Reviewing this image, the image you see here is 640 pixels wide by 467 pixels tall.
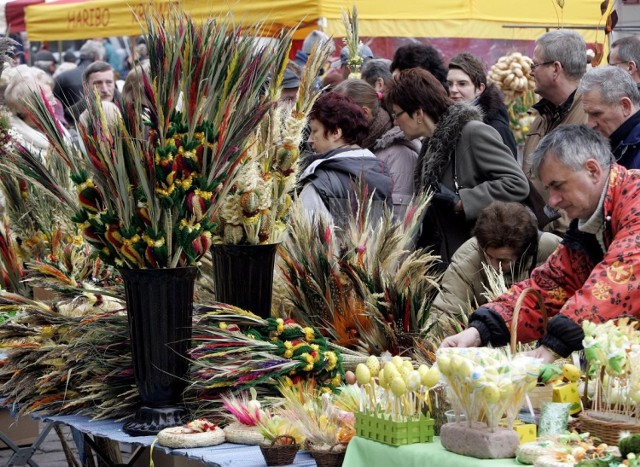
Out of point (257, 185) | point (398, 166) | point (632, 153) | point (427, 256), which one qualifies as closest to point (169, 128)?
point (257, 185)

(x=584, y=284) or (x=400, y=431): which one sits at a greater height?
(x=584, y=284)

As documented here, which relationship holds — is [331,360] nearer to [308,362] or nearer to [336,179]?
[308,362]

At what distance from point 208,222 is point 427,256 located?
3.01 ft

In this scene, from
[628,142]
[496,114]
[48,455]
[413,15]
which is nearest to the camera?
[628,142]

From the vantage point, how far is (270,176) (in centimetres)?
377

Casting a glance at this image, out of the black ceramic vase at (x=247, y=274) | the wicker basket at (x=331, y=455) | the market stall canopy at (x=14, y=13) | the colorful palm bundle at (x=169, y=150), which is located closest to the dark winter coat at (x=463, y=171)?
the black ceramic vase at (x=247, y=274)

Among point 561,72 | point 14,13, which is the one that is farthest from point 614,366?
point 14,13

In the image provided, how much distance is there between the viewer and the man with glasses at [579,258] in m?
2.90

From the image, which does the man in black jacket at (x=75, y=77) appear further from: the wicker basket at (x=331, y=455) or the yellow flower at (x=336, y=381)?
the wicker basket at (x=331, y=455)

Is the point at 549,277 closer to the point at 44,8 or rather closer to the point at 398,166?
the point at 398,166

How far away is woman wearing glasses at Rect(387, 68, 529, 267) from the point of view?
4.66 meters

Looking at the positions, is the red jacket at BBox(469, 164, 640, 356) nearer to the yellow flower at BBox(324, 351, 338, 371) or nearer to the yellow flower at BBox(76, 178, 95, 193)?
the yellow flower at BBox(324, 351, 338, 371)

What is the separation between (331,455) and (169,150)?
99 cm

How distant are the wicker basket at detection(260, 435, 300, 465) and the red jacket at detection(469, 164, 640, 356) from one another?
2.29 feet
